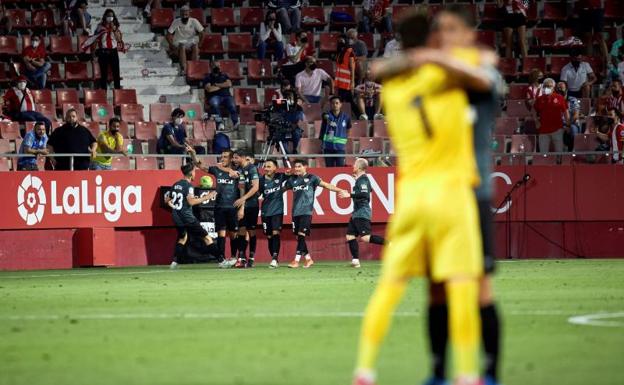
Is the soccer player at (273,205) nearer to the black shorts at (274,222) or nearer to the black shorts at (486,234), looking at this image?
the black shorts at (274,222)

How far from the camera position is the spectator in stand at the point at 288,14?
102 ft

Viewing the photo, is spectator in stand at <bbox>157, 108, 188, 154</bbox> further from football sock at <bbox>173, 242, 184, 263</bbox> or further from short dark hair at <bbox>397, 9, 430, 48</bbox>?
short dark hair at <bbox>397, 9, 430, 48</bbox>

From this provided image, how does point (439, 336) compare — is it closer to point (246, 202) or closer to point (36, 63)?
point (246, 202)

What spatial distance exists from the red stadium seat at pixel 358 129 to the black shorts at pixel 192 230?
12.9 feet

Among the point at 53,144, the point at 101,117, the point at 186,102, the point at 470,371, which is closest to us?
the point at 470,371

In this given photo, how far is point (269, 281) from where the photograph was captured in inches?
750

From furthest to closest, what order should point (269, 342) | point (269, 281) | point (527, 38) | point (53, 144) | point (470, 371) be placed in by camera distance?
1. point (527, 38)
2. point (53, 144)
3. point (269, 281)
4. point (269, 342)
5. point (470, 371)

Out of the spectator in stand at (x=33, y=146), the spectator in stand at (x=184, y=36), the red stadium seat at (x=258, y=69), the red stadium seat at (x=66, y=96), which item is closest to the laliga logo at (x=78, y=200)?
the spectator in stand at (x=33, y=146)

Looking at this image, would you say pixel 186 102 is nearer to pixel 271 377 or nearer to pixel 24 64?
pixel 24 64

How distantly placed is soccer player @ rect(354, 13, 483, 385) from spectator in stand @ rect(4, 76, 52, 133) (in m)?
21.0

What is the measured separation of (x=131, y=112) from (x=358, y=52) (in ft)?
17.5

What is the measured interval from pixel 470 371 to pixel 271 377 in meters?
2.25

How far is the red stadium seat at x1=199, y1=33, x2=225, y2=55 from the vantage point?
3130cm

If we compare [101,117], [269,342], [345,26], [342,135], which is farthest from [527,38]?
[269,342]
